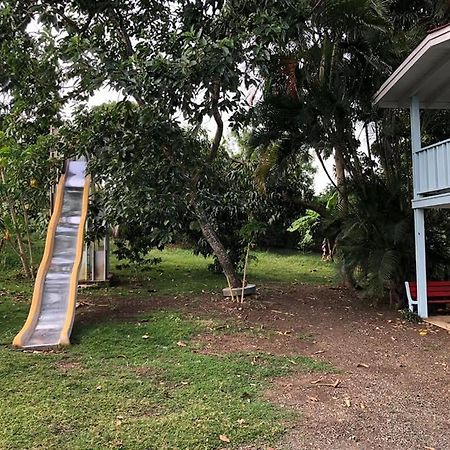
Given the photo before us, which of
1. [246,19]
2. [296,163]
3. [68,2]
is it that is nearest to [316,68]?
[296,163]

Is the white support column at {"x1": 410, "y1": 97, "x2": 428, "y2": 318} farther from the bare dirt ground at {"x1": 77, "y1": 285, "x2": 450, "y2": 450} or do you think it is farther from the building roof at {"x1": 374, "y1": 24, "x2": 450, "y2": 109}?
the building roof at {"x1": 374, "y1": 24, "x2": 450, "y2": 109}

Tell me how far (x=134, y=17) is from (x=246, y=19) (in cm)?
232

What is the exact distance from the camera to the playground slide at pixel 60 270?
664 cm

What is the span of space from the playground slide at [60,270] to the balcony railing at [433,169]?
230 inches

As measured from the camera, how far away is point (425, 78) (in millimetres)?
8438

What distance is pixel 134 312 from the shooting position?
27.7 feet

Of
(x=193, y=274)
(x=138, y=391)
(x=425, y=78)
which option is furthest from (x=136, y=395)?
(x=193, y=274)

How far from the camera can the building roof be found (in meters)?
7.32

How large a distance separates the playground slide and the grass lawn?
31 centimetres

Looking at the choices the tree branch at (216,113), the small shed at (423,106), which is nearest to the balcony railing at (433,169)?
the small shed at (423,106)

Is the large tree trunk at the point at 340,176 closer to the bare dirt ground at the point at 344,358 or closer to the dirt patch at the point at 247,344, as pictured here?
the bare dirt ground at the point at 344,358

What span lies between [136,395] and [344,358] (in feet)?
8.77

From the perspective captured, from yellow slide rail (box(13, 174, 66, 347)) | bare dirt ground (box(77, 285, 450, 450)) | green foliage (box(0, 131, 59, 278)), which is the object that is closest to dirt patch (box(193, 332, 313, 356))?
bare dirt ground (box(77, 285, 450, 450))

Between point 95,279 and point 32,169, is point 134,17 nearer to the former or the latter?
point 32,169
